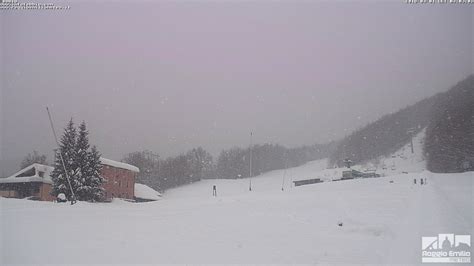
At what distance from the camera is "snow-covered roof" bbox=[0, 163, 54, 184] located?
51.2 meters

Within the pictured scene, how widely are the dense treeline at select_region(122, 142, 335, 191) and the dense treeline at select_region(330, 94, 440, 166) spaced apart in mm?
26332

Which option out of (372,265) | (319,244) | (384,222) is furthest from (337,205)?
(372,265)

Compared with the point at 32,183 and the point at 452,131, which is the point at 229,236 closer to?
the point at 32,183

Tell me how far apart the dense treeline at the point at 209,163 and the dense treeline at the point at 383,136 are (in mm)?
26332

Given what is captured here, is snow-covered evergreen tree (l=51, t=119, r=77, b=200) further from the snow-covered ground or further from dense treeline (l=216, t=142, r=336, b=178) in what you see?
→ dense treeline (l=216, t=142, r=336, b=178)

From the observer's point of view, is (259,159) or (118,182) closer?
(118,182)

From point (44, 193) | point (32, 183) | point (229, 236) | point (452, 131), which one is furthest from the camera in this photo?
point (452, 131)

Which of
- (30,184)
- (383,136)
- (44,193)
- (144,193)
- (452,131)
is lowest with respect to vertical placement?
(144,193)

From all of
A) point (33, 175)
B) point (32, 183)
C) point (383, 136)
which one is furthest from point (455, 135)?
point (383, 136)

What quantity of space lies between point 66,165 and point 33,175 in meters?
11.9

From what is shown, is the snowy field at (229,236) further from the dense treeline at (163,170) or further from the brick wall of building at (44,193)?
the dense treeline at (163,170)

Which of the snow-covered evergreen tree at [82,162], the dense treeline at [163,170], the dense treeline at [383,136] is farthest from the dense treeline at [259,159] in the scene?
the snow-covered evergreen tree at [82,162]

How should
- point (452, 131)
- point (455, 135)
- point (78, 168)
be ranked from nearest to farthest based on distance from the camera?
point (78, 168), point (455, 135), point (452, 131)

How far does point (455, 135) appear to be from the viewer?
238 ft
